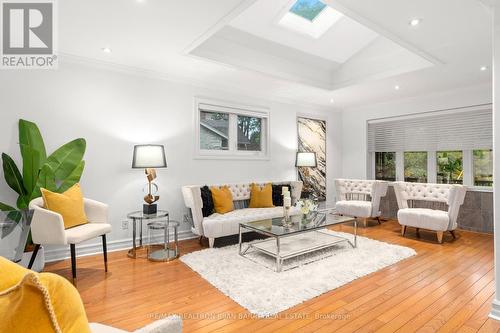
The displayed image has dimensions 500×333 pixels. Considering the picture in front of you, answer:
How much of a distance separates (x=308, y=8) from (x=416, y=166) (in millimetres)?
3988

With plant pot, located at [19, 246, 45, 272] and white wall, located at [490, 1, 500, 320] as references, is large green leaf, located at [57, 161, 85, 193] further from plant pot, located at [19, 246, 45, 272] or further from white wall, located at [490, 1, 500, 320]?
white wall, located at [490, 1, 500, 320]

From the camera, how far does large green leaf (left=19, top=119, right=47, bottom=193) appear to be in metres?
3.11

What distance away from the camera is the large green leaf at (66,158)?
3316 millimetres

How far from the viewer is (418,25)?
3033 millimetres

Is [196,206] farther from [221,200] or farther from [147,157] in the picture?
[147,157]

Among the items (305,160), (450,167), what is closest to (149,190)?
(305,160)

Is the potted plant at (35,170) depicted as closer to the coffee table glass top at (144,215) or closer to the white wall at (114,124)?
the white wall at (114,124)

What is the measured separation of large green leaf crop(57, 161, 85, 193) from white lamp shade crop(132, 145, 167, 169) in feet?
1.97

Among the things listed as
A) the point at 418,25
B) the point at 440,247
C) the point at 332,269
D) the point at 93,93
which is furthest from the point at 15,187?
the point at 440,247

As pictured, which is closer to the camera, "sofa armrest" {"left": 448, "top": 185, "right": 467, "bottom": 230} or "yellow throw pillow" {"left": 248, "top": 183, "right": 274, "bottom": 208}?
"sofa armrest" {"left": 448, "top": 185, "right": 467, "bottom": 230}

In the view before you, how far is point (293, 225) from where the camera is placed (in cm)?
360

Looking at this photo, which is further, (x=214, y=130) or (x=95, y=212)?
(x=214, y=130)

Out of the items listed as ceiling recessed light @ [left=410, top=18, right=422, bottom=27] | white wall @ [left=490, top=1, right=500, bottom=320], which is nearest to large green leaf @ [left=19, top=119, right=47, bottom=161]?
ceiling recessed light @ [left=410, top=18, right=422, bottom=27]

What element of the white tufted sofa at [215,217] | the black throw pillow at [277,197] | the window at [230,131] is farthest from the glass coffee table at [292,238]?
the window at [230,131]
